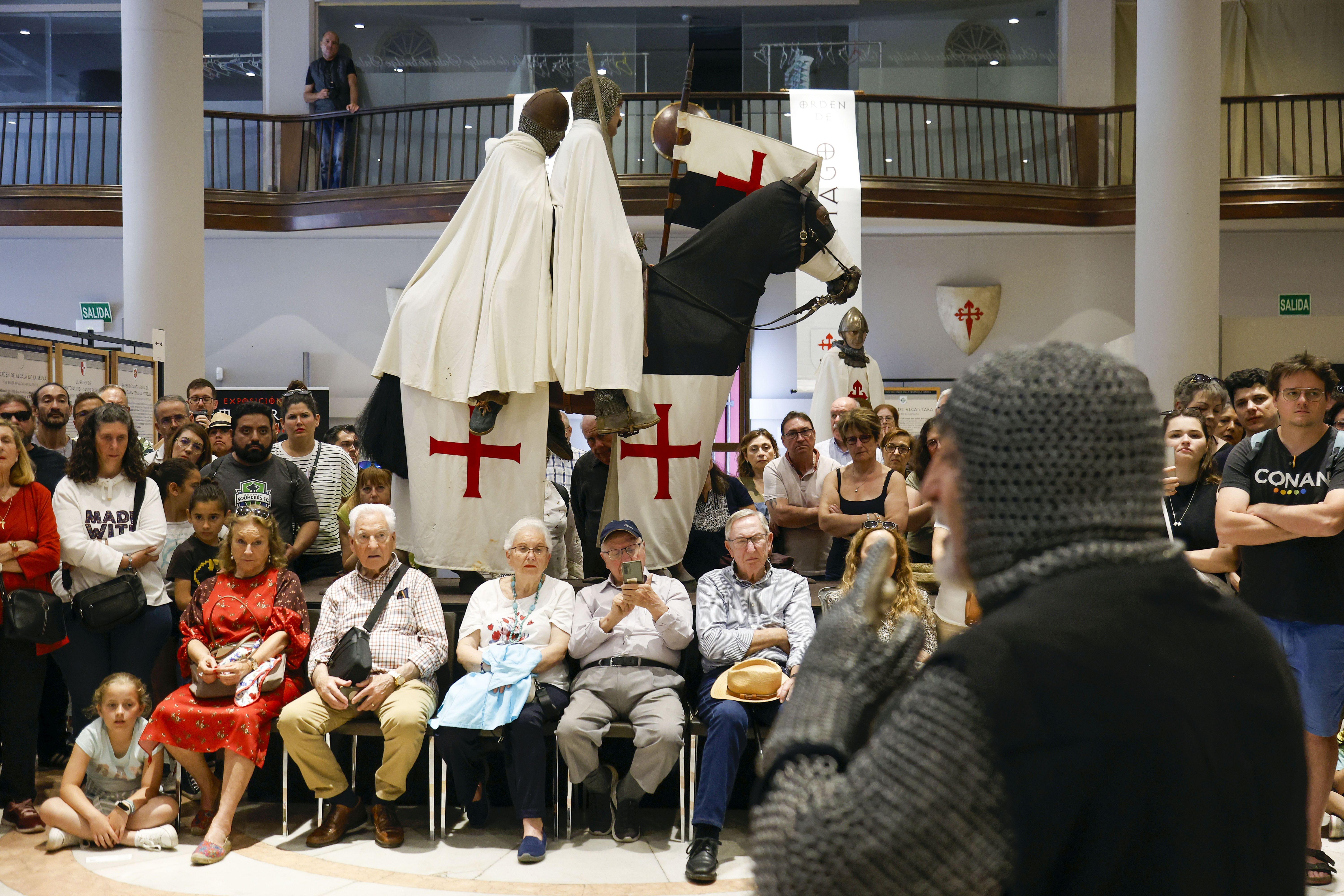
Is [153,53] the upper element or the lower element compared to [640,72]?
lower

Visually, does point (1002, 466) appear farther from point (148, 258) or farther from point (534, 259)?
point (148, 258)

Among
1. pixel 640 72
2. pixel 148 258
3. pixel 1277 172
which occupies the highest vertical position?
pixel 640 72

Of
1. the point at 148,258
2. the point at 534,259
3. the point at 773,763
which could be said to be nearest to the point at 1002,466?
the point at 773,763

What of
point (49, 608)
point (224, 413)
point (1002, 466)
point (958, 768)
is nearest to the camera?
point (958, 768)

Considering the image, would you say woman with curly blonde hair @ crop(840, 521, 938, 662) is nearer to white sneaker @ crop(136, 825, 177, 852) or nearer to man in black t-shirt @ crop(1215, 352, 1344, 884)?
man in black t-shirt @ crop(1215, 352, 1344, 884)

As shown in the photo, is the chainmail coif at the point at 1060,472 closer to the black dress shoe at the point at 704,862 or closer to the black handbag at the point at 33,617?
the black dress shoe at the point at 704,862

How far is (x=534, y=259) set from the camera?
4227 millimetres

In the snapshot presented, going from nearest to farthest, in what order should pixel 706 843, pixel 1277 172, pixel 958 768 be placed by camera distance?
pixel 958 768
pixel 706 843
pixel 1277 172

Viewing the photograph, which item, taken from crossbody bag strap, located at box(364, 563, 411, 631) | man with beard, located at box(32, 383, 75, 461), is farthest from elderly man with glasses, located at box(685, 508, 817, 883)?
man with beard, located at box(32, 383, 75, 461)

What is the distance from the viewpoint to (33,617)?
3996mm

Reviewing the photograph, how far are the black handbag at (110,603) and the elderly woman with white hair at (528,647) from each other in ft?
4.08

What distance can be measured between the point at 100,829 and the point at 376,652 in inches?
43.4

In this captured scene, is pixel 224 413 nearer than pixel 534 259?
No

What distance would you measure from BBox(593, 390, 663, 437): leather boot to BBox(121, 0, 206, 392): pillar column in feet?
17.8
